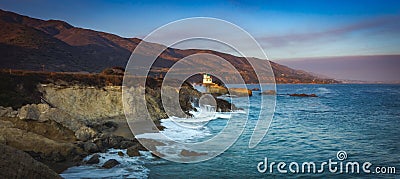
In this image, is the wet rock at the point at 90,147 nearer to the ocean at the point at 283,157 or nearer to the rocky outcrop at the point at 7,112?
the ocean at the point at 283,157

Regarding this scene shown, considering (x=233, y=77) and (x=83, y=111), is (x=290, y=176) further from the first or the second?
A: (x=233, y=77)

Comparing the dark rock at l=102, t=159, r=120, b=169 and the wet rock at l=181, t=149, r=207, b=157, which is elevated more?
the dark rock at l=102, t=159, r=120, b=169

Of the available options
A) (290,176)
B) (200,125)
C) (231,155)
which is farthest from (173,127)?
(290,176)

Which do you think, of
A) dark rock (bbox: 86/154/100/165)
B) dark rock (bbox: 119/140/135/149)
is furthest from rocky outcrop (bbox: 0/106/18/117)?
dark rock (bbox: 86/154/100/165)

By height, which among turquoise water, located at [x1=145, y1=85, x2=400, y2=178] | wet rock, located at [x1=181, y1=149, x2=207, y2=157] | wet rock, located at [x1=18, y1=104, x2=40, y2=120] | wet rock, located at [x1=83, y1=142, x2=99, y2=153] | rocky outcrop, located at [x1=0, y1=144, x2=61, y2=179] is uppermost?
wet rock, located at [x1=18, y1=104, x2=40, y2=120]

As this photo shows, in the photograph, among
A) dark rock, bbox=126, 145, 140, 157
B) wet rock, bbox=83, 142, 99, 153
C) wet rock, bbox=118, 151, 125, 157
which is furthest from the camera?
wet rock, bbox=83, 142, 99, 153

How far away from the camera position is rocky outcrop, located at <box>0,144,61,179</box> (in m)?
7.45

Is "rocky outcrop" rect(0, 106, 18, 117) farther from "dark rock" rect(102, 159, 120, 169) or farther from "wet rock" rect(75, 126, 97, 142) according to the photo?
"dark rock" rect(102, 159, 120, 169)

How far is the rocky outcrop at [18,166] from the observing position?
745 centimetres

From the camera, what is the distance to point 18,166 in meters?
7.70

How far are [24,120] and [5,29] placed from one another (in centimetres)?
9352

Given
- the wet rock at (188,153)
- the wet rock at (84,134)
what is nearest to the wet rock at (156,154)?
the wet rock at (188,153)

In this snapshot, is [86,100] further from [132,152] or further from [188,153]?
[188,153]

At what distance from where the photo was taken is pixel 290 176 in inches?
533
